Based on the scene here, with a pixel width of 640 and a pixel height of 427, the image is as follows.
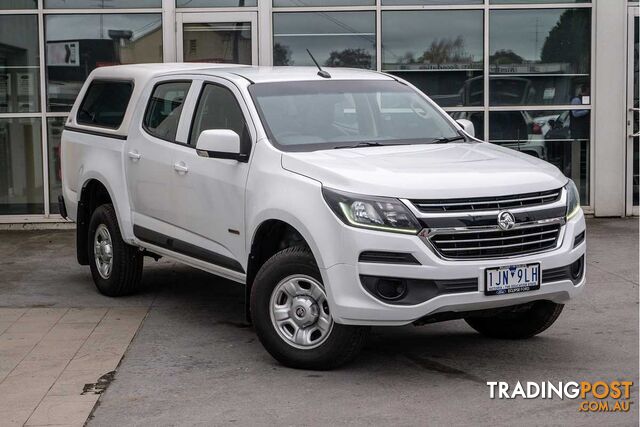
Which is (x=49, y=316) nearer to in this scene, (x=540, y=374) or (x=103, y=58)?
(x=540, y=374)

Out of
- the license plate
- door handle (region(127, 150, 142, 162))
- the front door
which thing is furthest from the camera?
door handle (region(127, 150, 142, 162))

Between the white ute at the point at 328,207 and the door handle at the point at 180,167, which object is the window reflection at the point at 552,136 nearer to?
the white ute at the point at 328,207

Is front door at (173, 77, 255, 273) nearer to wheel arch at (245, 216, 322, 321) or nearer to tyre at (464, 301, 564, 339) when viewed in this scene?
wheel arch at (245, 216, 322, 321)

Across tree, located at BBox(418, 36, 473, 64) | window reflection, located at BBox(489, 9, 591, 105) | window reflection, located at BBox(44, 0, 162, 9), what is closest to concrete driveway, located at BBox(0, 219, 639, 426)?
window reflection, located at BBox(489, 9, 591, 105)

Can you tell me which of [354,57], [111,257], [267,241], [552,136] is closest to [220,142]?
[267,241]

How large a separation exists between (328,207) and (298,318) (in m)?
0.73

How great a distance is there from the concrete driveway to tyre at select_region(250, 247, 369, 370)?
0.42ft

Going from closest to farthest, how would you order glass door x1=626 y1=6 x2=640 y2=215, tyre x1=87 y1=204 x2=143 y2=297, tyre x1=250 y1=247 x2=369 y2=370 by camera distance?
tyre x1=250 y1=247 x2=369 y2=370 < tyre x1=87 y1=204 x2=143 y2=297 < glass door x1=626 y1=6 x2=640 y2=215

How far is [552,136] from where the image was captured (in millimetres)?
13711

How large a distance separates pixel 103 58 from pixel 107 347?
7.03 metres

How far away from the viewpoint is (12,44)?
1370 centimetres

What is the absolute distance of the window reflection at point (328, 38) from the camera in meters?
13.6

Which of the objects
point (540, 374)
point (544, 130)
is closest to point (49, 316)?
point (540, 374)

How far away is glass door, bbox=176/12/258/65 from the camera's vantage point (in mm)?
13664
